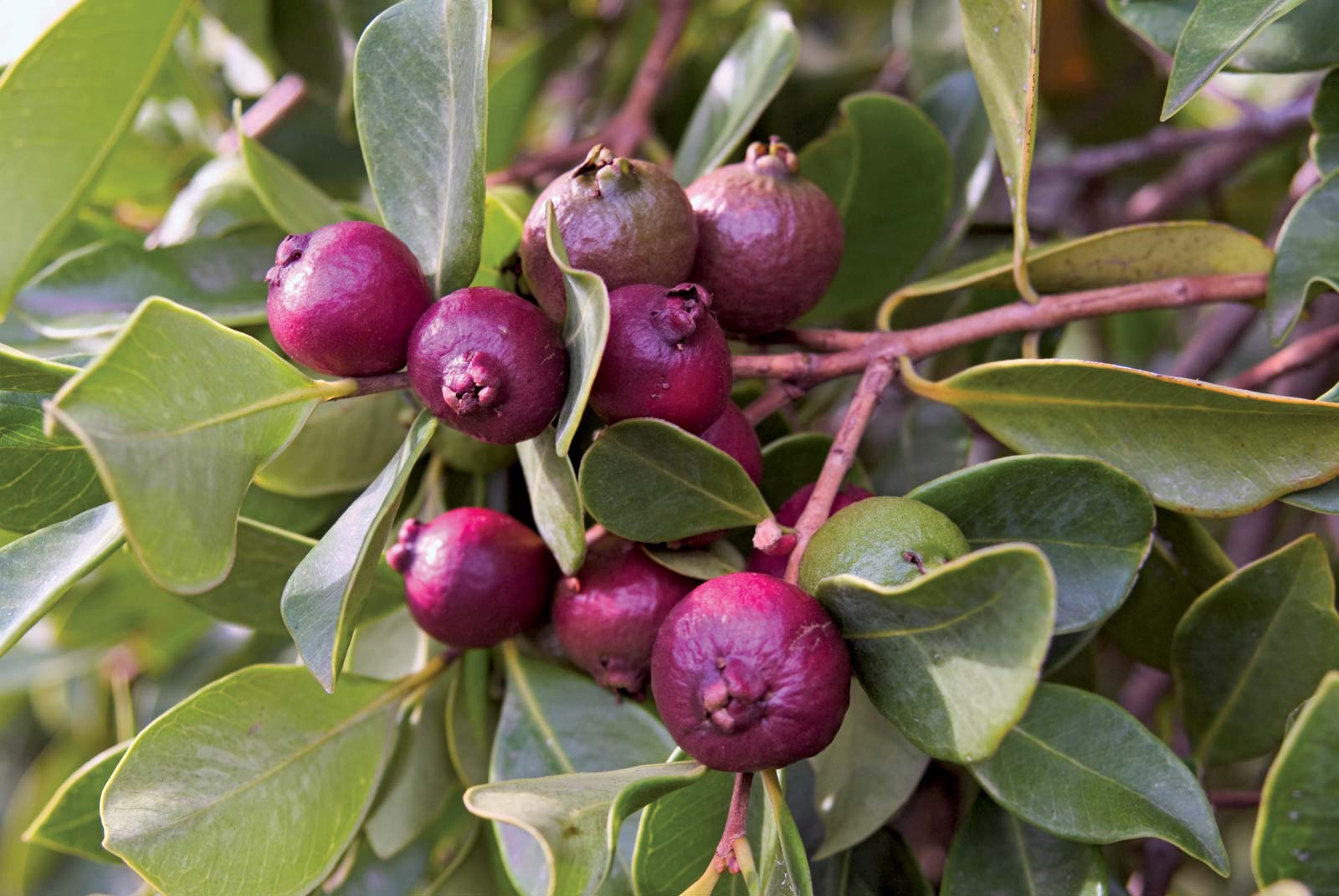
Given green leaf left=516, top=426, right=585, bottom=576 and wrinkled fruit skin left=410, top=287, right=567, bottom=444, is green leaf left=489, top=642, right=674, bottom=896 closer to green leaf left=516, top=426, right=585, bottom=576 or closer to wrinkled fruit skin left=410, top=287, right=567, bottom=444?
Answer: green leaf left=516, top=426, right=585, bottom=576

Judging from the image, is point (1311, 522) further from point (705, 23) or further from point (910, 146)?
point (705, 23)

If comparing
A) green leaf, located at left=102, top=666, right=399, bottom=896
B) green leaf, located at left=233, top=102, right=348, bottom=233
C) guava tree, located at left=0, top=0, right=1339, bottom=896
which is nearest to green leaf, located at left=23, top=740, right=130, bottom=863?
guava tree, located at left=0, top=0, right=1339, bottom=896

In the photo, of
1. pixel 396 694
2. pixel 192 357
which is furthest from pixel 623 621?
pixel 192 357

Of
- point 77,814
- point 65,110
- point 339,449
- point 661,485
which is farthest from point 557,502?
point 65,110

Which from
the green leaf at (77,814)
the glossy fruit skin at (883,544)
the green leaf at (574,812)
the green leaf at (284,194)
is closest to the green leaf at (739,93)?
the green leaf at (284,194)

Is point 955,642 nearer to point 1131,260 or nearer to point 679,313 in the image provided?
point 679,313

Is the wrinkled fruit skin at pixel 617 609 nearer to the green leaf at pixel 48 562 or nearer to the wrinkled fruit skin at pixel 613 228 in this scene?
the wrinkled fruit skin at pixel 613 228

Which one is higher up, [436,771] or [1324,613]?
[1324,613]

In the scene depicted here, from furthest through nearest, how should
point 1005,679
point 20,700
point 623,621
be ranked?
point 20,700
point 623,621
point 1005,679
